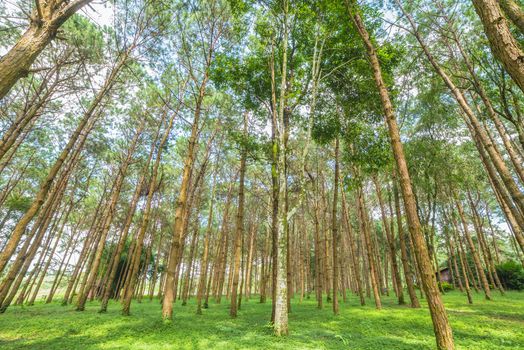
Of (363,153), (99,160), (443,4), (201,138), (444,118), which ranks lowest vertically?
(363,153)

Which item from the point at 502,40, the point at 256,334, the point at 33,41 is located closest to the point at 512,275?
the point at 256,334

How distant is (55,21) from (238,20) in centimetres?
781

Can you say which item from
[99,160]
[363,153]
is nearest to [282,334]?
[363,153]

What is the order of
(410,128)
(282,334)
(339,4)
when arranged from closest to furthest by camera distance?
(282,334) < (339,4) < (410,128)

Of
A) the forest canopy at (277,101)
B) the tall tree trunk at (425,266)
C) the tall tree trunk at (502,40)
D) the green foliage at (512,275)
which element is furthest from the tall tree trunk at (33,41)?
the green foliage at (512,275)

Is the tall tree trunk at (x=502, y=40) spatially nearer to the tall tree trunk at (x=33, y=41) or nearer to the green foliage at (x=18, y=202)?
the tall tree trunk at (x=33, y=41)

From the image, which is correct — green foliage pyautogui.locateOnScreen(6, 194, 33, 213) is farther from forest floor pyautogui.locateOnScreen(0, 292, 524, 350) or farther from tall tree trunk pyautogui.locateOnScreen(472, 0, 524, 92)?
tall tree trunk pyautogui.locateOnScreen(472, 0, 524, 92)

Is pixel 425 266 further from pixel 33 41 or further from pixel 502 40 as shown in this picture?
pixel 33 41

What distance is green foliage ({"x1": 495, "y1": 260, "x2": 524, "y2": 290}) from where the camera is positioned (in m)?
21.5

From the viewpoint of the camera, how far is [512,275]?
22.1 metres

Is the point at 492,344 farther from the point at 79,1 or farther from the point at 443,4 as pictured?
the point at 443,4

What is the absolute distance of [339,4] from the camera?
24.0 ft

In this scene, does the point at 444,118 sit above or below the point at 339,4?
above

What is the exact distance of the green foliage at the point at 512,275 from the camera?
21.5 meters
